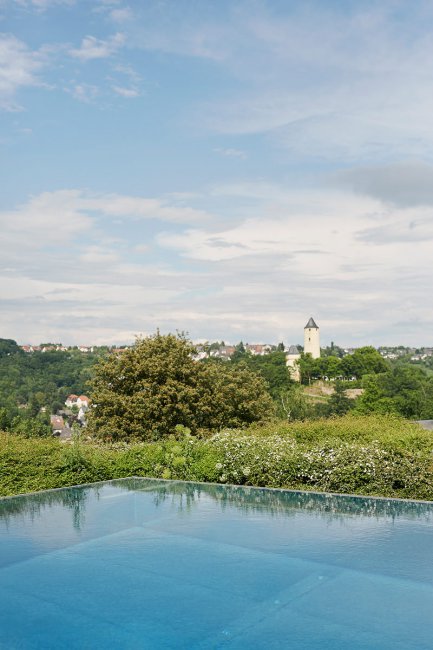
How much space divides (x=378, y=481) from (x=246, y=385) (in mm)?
9755

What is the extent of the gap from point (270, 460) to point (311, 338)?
358ft

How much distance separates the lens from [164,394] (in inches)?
693

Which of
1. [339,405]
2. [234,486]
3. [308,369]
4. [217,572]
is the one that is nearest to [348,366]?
[308,369]

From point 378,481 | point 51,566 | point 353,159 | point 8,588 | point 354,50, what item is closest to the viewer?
point 8,588

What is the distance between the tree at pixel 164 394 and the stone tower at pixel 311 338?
99128 millimetres

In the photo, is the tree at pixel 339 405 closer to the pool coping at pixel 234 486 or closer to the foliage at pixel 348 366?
the foliage at pixel 348 366

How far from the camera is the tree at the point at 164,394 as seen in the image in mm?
17406

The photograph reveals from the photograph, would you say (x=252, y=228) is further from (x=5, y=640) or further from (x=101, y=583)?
(x=5, y=640)

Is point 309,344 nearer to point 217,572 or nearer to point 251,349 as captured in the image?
point 251,349

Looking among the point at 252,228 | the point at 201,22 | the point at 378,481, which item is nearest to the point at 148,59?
the point at 201,22

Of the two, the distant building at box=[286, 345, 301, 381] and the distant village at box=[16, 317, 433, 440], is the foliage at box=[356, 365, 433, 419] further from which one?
the distant building at box=[286, 345, 301, 381]

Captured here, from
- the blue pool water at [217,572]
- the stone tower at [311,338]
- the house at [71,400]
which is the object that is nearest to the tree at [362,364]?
the stone tower at [311,338]

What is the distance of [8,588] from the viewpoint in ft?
21.4

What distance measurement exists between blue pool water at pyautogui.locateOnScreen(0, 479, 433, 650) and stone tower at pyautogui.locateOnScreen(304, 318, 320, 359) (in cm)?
10861
